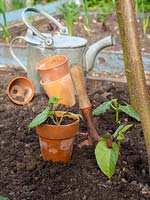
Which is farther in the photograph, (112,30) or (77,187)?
(112,30)

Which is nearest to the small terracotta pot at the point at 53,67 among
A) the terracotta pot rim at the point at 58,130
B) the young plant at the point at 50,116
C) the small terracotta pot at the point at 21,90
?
the small terracotta pot at the point at 21,90

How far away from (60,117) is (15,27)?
245 centimetres

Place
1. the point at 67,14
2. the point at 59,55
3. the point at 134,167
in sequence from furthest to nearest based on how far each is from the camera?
1. the point at 67,14
2. the point at 59,55
3. the point at 134,167

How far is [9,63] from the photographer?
12.8ft

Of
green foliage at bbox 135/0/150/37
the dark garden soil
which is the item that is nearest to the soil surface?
the dark garden soil

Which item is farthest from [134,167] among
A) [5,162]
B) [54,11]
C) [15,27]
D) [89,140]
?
[54,11]

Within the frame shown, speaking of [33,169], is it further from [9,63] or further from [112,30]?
[112,30]

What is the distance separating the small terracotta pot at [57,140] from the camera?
220cm

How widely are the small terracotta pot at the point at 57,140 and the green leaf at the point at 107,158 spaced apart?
0.21m

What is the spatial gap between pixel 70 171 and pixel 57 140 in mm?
127

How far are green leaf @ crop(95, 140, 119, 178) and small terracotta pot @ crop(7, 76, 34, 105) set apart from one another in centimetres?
116

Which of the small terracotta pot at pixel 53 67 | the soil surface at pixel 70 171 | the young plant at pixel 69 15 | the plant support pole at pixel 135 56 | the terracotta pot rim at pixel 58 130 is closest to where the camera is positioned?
the plant support pole at pixel 135 56

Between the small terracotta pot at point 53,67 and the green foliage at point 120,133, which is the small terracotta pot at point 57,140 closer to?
the green foliage at point 120,133

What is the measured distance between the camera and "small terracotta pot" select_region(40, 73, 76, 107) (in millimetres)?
2928
